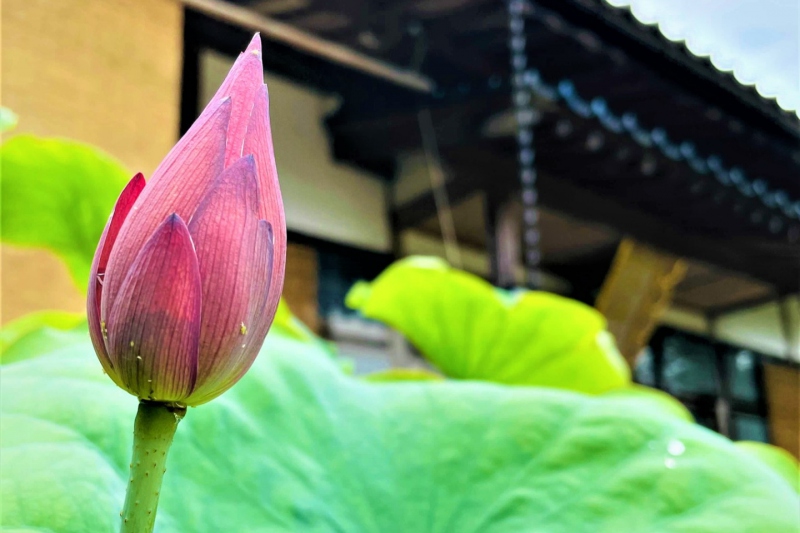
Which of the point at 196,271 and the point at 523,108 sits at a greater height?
the point at 523,108

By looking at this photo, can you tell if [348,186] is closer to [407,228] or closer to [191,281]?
[407,228]

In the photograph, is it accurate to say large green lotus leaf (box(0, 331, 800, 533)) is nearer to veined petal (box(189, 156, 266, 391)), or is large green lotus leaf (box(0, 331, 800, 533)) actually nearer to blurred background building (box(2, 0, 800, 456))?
veined petal (box(189, 156, 266, 391))

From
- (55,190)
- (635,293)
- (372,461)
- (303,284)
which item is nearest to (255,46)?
(372,461)

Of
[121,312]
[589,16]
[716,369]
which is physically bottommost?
[121,312]

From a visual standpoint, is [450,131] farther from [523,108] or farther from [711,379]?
[711,379]

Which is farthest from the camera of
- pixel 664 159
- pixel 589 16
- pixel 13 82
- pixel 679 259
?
pixel 679 259

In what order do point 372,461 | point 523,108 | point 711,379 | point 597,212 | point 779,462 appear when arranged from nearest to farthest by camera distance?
point 372,461
point 779,462
point 523,108
point 597,212
point 711,379

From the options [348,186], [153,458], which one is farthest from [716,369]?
[153,458]
